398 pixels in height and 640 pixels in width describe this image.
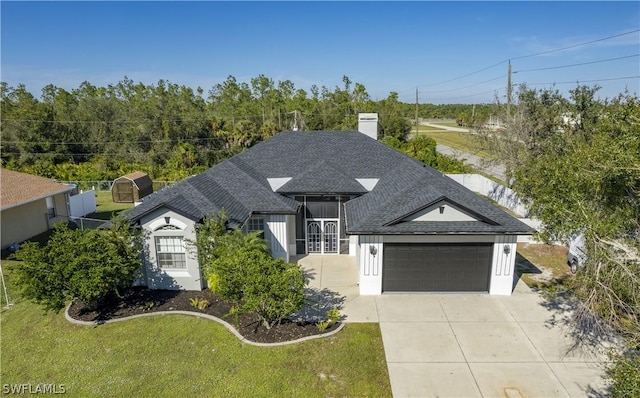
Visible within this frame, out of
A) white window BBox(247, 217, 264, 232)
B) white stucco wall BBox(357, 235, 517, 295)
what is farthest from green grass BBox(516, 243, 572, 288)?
white window BBox(247, 217, 264, 232)

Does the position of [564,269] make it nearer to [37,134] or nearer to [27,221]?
[27,221]

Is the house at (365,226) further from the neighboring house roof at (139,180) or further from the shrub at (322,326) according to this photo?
the neighboring house roof at (139,180)

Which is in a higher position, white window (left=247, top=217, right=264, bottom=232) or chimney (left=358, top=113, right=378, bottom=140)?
chimney (left=358, top=113, right=378, bottom=140)

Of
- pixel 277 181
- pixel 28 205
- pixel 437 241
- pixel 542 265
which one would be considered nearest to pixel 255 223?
pixel 277 181

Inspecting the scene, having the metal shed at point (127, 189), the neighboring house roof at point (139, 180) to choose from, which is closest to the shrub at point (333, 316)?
the metal shed at point (127, 189)

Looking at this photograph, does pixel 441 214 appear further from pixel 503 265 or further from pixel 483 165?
pixel 483 165

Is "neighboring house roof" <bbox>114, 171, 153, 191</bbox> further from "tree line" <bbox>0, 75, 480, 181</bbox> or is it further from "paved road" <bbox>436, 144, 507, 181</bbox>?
"paved road" <bbox>436, 144, 507, 181</bbox>
